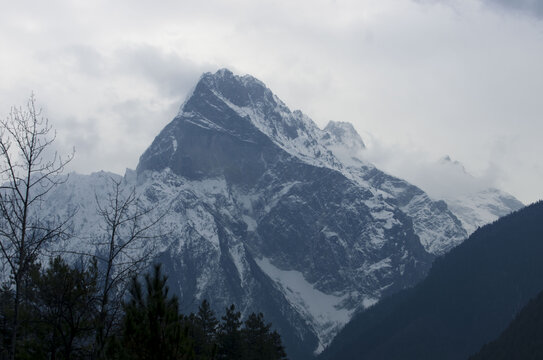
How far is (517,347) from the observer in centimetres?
16338

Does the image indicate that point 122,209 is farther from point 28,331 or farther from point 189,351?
point 28,331

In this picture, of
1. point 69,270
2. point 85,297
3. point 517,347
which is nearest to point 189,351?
point 85,297

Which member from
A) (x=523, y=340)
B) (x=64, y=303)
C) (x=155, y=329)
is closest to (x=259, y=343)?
(x=64, y=303)

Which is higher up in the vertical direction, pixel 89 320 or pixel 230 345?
pixel 89 320

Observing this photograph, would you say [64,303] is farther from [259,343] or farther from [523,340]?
[523,340]

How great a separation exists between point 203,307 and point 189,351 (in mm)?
60377

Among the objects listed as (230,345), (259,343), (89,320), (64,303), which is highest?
(64,303)

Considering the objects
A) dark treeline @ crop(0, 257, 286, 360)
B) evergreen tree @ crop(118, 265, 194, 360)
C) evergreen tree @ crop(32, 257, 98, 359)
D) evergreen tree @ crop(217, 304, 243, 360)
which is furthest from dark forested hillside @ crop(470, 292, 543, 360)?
evergreen tree @ crop(118, 265, 194, 360)

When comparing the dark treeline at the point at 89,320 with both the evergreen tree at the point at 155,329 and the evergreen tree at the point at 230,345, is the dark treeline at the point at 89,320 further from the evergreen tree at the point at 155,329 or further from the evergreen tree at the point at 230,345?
the evergreen tree at the point at 230,345

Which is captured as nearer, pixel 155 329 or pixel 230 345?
pixel 155 329

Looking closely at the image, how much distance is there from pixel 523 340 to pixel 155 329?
15638cm

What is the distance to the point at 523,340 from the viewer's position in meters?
164

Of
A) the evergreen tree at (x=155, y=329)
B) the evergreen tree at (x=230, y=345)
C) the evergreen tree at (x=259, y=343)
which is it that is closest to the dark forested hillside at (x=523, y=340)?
the evergreen tree at (x=259, y=343)

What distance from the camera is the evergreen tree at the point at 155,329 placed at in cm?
2438
